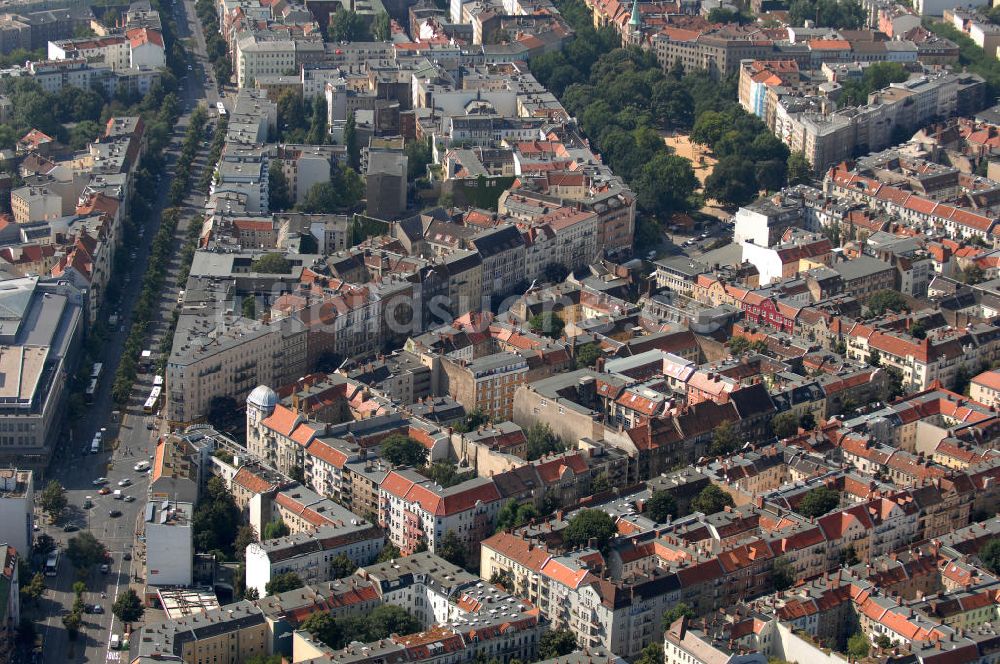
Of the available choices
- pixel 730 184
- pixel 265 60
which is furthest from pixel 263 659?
pixel 265 60

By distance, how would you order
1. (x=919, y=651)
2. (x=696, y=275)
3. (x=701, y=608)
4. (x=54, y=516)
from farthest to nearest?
(x=696, y=275)
(x=54, y=516)
(x=701, y=608)
(x=919, y=651)

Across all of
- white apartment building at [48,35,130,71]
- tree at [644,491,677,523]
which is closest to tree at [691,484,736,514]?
tree at [644,491,677,523]

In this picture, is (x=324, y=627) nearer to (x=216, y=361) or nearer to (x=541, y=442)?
(x=541, y=442)

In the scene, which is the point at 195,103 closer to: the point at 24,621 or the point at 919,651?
the point at 24,621

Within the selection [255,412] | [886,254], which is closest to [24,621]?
[255,412]

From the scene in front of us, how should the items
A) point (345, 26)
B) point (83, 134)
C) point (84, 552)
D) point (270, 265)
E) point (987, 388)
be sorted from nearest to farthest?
point (84, 552)
point (987, 388)
point (270, 265)
point (83, 134)
point (345, 26)
